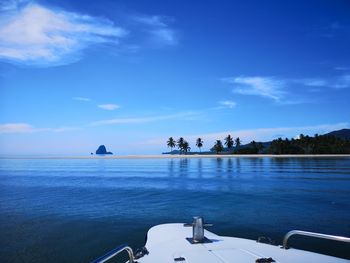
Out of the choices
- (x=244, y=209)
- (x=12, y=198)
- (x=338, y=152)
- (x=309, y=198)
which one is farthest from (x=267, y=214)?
(x=338, y=152)

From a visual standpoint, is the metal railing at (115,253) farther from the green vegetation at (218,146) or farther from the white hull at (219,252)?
the green vegetation at (218,146)

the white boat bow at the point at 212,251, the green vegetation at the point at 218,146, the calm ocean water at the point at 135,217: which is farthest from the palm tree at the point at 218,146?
the white boat bow at the point at 212,251

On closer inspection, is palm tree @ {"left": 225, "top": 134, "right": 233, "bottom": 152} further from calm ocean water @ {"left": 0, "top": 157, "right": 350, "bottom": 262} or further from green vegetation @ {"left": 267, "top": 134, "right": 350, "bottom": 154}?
calm ocean water @ {"left": 0, "top": 157, "right": 350, "bottom": 262}

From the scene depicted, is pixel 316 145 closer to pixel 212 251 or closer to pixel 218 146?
pixel 218 146

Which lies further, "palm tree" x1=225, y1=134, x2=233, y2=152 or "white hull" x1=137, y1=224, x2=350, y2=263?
"palm tree" x1=225, y1=134, x2=233, y2=152

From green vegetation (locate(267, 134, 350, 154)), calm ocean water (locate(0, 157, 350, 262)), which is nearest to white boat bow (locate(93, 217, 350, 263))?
calm ocean water (locate(0, 157, 350, 262))

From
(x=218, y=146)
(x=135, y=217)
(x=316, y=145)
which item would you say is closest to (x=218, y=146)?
(x=218, y=146)

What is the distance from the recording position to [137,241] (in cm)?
1273

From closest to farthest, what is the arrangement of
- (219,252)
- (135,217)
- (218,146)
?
(219,252), (135,217), (218,146)

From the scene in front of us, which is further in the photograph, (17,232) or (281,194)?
(281,194)

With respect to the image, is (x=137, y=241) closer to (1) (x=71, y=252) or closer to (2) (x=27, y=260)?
(1) (x=71, y=252)

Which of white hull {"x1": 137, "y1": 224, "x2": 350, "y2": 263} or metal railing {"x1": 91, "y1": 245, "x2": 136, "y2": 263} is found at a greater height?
metal railing {"x1": 91, "y1": 245, "x2": 136, "y2": 263}

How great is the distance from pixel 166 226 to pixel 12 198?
828 inches

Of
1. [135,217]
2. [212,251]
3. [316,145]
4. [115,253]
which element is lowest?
[135,217]
